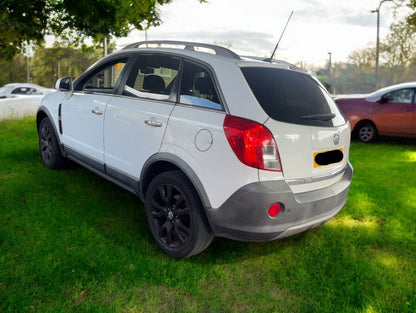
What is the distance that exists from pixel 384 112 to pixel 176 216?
7.80 metres

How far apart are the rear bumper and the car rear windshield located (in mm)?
538

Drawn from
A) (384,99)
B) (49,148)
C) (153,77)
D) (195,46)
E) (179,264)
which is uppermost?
(195,46)

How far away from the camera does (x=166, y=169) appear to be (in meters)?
3.38

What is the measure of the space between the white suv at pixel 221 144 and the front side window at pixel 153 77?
0.01 meters

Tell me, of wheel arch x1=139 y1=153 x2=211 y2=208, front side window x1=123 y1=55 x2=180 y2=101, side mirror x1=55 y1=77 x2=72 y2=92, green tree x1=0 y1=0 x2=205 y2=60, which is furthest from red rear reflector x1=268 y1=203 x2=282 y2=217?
green tree x1=0 y1=0 x2=205 y2=60

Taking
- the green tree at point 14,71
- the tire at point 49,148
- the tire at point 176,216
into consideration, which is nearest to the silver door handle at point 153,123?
the tire at point 176,216

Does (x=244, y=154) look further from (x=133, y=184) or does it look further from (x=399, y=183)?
(x=399, y=183)

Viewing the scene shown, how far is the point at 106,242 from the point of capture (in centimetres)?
357

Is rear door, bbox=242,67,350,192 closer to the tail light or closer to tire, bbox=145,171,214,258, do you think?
the tail light

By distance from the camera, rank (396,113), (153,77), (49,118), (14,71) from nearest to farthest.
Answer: (153,77)
(49,118)
(396,113)
(14,71)

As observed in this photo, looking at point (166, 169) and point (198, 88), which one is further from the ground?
point (198, 88)

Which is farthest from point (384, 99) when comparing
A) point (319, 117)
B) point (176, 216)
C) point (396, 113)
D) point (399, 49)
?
point (399, 49)

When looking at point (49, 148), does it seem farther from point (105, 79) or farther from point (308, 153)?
point (308, 153)

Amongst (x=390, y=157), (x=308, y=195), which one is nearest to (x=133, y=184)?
(x=308, y=195)
